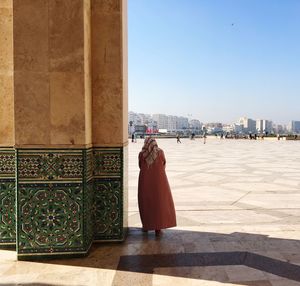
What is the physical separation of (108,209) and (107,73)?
149 centimetres

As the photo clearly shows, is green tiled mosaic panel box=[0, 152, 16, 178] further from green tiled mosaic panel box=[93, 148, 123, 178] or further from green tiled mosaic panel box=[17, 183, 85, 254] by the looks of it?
green tiled mosaic panel box=[93, 148, 123, 178]

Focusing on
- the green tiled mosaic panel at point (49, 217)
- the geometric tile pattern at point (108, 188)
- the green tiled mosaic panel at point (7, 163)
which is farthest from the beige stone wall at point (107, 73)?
the green tiled mosaic panel at point (7, 163)

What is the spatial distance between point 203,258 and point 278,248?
0.87 metres

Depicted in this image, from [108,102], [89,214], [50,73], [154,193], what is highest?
[50,73]

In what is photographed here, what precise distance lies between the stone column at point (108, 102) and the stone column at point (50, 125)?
308mm

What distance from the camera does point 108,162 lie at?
3.69m

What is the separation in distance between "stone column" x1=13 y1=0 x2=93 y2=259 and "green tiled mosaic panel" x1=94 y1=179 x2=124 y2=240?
0.36 metres

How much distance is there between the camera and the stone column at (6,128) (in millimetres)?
3615

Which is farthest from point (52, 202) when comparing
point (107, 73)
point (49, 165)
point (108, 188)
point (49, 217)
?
point (107, 73)

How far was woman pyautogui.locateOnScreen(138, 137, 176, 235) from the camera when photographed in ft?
12.9

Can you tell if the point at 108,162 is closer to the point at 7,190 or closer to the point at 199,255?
the point at 7,190

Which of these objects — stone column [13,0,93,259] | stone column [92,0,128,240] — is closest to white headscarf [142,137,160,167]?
stone column [92,0,128,240]

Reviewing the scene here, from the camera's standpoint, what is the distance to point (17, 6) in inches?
128

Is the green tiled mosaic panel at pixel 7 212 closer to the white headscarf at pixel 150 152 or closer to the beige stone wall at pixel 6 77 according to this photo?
the beige stone wall at pixel 6 77
